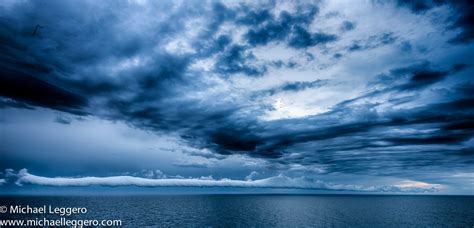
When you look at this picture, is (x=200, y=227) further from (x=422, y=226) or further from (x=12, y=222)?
(x=422, y=226)

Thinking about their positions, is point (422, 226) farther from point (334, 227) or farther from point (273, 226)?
point (273, 226)

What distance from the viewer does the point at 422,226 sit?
91562 millimetres

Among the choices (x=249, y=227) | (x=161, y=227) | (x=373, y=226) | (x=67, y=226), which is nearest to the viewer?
(x=67, y=226)

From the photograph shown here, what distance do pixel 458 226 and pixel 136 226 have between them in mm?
117676

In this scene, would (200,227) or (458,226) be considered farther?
(458,226)

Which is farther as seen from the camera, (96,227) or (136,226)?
(136,226)

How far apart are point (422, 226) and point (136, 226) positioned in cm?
10249

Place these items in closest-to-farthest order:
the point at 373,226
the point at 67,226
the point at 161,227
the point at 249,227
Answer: the point at 67,226 → the point at 161,227 → the point at 249,227 → the point at 373,226

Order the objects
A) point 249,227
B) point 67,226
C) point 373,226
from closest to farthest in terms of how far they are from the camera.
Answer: point 67,226 → point 249,227 → point 373,226

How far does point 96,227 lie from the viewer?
7212 centimetres

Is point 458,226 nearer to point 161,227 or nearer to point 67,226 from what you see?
point 161,227

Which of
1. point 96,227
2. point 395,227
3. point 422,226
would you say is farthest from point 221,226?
point 422,226

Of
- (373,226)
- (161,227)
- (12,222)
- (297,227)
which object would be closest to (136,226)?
(161,227)

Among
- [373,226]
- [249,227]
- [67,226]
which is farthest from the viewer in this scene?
[373,226]
